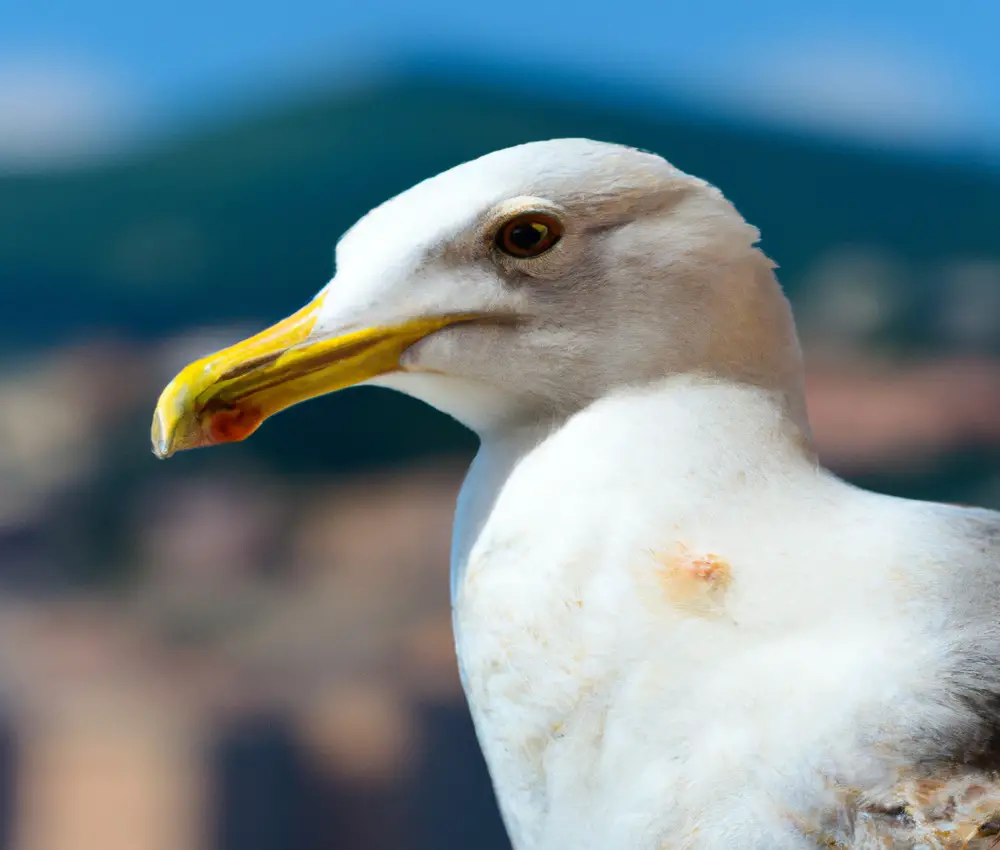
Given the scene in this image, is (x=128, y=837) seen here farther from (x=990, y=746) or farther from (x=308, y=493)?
(x=990, y=746)

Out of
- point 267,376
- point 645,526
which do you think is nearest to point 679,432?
point 645,526

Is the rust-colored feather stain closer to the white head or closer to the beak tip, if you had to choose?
the white head

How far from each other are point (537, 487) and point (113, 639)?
2.00 metres

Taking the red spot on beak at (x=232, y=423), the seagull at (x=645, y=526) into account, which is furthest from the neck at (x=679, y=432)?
the red spot on beak at (x=232, y=423)

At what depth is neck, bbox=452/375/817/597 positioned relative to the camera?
547mm

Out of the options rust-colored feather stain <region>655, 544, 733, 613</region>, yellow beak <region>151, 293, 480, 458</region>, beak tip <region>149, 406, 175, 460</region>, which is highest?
yellow beak <region>151, 293, 480, 458</region>

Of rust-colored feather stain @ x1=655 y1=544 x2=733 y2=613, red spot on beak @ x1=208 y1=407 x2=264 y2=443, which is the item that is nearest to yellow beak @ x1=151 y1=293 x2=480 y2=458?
red spot on beak @ x1=208 y1=407 x2=264 y2=443

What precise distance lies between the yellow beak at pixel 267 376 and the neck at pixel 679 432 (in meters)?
0.08

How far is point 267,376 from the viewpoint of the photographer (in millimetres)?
557

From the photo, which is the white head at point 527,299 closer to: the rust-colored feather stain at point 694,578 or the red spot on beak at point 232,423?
the red spot on beak at point 232,423

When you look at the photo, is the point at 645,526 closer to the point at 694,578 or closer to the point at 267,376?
the point at 694,578

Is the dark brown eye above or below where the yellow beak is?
above

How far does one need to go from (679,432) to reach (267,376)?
21 cm

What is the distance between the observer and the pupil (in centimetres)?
56
